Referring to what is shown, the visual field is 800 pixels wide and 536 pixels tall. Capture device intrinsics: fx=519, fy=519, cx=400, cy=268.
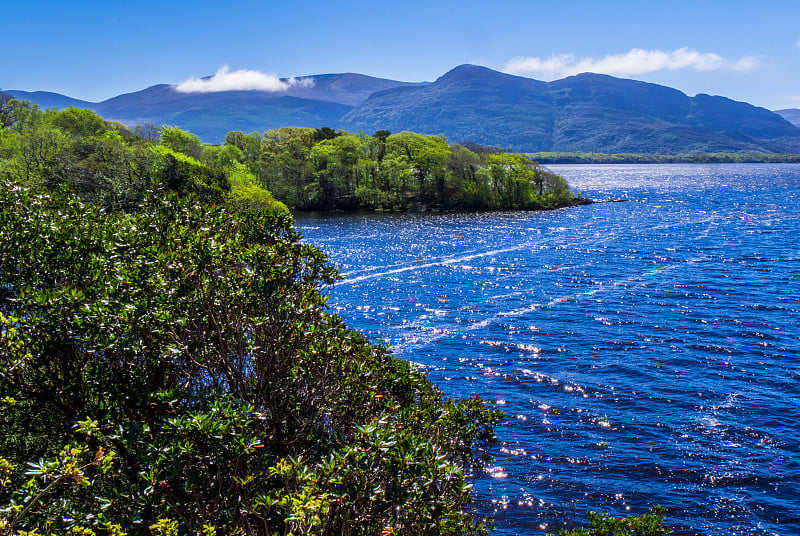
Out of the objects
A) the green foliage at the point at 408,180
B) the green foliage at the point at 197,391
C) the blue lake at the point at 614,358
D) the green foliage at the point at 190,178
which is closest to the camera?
the green foliage at the point at 197,391

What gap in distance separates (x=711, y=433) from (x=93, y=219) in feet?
89.4

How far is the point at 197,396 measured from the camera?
1087 centimetres

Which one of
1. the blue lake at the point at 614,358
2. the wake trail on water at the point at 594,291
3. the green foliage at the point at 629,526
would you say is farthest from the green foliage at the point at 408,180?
the green foliage at the point at 629,526

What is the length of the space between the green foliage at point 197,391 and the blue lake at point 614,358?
11.5 meters

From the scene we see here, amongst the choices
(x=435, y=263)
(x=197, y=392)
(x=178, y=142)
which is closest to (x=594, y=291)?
(x=435, y=263)

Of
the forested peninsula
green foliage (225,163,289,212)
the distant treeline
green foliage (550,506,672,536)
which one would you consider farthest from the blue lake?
the distant treeline

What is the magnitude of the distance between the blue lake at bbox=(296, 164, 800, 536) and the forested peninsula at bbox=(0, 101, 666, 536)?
10.1 m

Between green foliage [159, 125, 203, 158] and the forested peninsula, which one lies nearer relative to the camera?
the forested peninsula

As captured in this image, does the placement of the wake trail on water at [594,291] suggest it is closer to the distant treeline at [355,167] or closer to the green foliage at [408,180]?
the distant treeline at [355,167]

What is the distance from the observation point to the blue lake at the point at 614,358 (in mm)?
21094

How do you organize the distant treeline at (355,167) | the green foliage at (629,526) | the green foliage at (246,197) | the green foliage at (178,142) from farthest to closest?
the green foliage at (178,142) < the distant treeline at (355,167) < the green foliage at (246,197) < the green foliage at (629,526)

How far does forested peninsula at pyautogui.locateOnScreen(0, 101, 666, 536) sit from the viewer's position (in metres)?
8.73

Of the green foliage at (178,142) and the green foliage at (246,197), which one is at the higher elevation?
the green foliage at (178,142)

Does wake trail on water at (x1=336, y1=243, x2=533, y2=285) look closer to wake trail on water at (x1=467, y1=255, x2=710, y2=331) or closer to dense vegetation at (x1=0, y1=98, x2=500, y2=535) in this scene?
wake trail on water at (x1=467, y1=255, x2=710, y2=331)
